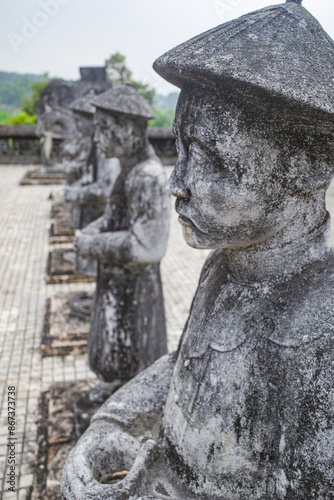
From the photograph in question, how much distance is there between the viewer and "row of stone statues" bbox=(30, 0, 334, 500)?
136cm

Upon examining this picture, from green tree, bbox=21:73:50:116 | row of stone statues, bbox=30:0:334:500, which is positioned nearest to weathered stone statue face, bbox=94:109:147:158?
row of stone statues, bbox=30:0:334:500

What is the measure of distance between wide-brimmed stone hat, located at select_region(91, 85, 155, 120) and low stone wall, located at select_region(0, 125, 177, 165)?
57.0ft

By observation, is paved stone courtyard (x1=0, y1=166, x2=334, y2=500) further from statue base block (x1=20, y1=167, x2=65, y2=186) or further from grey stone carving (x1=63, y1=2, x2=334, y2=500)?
statue base block (x1=20, y1=167, x2=65, y2=186)

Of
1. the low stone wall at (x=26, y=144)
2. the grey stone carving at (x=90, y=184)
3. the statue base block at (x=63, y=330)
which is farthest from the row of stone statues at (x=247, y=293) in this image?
the low stone wall at (x=26, y=144)

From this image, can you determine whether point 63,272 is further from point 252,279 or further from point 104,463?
point 252,279

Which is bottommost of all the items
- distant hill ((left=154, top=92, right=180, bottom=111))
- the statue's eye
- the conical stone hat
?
distant hill ((left=154, top=92, right=180, bottom=111))

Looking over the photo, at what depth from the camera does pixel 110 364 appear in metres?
3.79

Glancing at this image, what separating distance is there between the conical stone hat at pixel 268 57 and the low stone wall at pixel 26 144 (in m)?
19.9

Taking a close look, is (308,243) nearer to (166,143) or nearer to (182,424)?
(182,424)

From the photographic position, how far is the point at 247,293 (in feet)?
5.42

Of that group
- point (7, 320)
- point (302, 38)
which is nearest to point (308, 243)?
point (302, 38)

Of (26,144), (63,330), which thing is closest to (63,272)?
(63,330)

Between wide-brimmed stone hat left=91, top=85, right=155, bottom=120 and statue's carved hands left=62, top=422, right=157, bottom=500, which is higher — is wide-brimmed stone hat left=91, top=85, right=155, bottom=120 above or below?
above

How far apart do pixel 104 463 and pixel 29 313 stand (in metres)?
5.28
